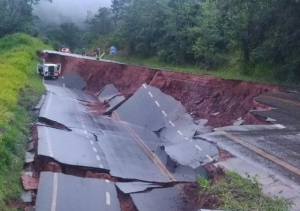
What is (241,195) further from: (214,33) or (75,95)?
(75,95)

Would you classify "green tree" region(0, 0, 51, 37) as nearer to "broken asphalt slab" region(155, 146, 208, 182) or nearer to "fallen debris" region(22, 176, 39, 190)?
"broken asphalt slab" region(155, 146, 208, 182)

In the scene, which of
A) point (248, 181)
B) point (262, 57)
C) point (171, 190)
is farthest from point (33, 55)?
point (248, 181)

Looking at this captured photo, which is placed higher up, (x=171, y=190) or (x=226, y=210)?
(x=226, y=210)

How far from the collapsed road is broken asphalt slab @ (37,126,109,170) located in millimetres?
44

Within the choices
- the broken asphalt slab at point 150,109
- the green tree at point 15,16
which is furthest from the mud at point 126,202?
the green tree at point 15,16

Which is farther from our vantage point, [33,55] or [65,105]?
[33,55]

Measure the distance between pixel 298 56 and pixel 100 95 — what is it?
Answer: 16.5 metres

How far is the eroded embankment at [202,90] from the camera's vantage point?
21.9 m

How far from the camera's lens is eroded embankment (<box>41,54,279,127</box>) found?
2188 cm

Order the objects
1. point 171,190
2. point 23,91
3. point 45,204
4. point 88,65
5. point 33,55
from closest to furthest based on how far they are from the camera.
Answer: point 45,204
point 171,190
point 23,91
point 88,65
point 33,55

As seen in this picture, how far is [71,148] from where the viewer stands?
683 inches

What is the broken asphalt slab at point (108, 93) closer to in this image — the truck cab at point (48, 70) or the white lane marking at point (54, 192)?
the truck cab at point (48, 70)

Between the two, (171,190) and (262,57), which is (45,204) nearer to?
(171,190)

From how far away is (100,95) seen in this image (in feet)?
120
